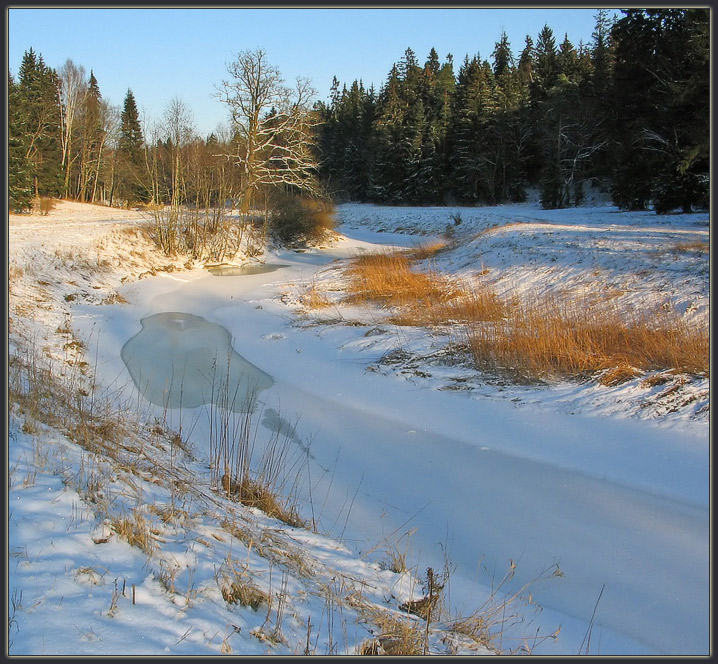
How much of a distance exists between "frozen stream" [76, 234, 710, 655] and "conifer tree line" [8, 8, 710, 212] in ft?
45.5

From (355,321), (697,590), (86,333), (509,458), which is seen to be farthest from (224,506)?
(86,333)

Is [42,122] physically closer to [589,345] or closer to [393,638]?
[589,345]

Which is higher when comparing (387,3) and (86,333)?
(387,3)

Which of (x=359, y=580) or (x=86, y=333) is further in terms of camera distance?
(x=86, y=333)

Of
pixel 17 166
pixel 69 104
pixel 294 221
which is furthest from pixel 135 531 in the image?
pixel 69 104

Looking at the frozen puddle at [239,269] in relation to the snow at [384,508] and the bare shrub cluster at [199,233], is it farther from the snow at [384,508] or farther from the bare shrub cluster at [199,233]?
the snow at [384,508]

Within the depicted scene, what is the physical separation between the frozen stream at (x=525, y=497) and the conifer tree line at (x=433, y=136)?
1386cm

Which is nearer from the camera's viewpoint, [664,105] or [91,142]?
[664,105]

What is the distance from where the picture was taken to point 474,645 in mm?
3121

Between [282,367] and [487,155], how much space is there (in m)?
40.4

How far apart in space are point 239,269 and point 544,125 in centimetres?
2744

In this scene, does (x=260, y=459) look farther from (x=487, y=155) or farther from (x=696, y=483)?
(x=487, y=155)

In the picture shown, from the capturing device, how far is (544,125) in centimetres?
3938

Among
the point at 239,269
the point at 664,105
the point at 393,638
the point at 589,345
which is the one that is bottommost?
the point at 393,638
